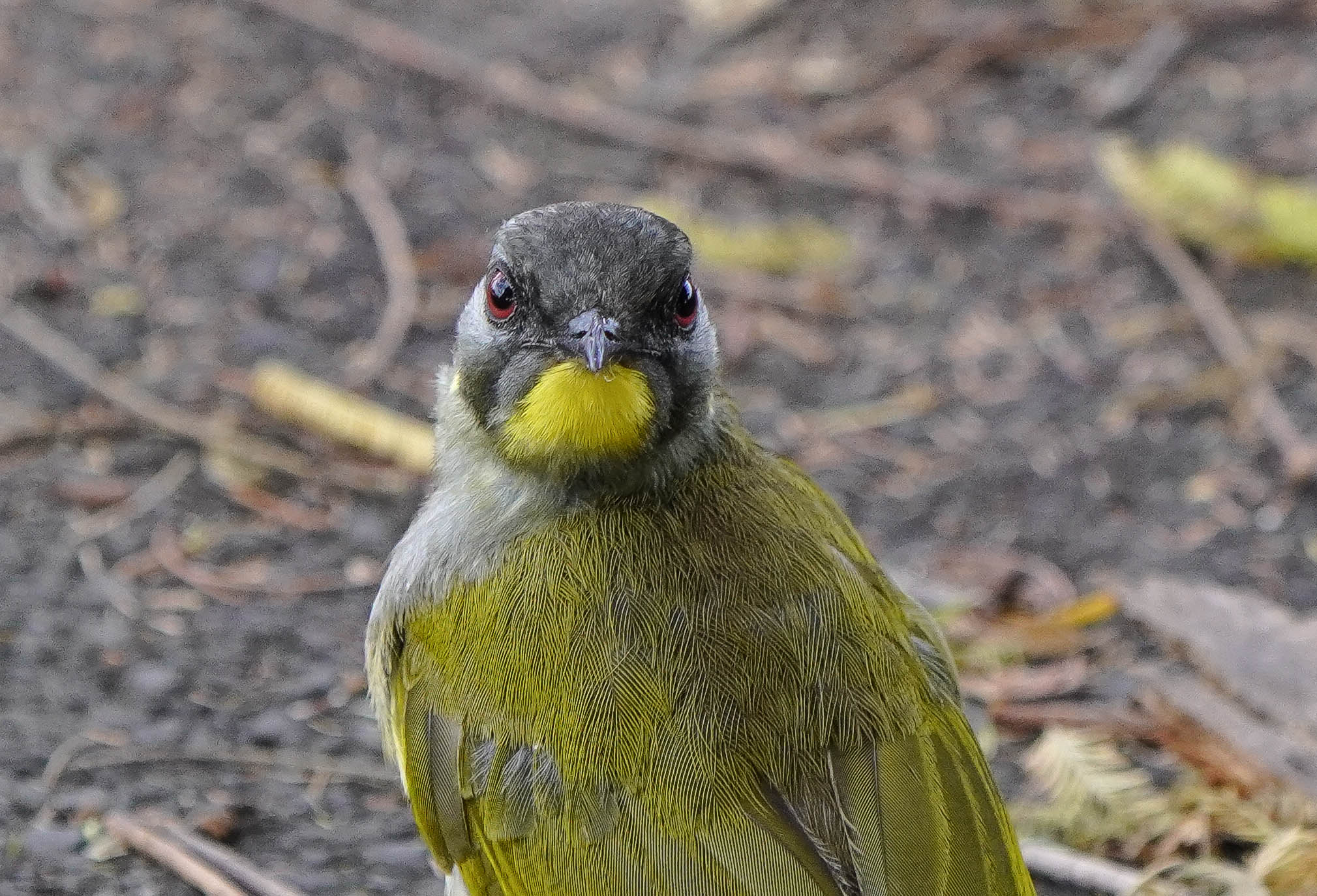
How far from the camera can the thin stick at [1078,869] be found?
3.93 meters

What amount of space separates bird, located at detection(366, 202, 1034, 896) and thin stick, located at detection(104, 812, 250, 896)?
510mm

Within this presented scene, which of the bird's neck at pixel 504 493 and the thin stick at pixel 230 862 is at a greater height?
the bird's neck at pixel 504 493

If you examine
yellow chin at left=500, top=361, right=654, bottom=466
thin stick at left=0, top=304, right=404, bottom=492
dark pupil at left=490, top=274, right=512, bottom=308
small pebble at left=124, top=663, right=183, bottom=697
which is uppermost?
dark pupil at left=490, top=274, right=512, bottom=308

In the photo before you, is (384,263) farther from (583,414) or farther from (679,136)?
(583,414)

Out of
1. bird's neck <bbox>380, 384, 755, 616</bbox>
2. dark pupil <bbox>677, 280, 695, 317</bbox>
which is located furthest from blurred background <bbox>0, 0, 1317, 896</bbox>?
dark pupil <bbox>677, 280, 695, 317</bbox>

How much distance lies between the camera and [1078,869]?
4.01 meters

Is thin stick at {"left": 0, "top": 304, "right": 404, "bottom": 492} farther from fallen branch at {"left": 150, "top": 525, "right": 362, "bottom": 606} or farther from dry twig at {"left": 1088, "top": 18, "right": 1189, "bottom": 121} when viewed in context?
dry twig at {"left": 1088, "top": 18, "right": 1189, "bottom": 121}

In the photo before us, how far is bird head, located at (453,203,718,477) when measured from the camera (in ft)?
11.8

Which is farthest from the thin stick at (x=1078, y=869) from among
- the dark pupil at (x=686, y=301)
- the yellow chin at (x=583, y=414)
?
the dark pupil at (x=686, y=301)

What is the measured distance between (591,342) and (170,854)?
5.36 ft

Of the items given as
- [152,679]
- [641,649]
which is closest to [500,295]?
[641,649]

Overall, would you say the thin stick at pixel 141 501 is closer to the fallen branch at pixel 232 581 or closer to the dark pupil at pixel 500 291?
the fallen branch at pixel 232 581

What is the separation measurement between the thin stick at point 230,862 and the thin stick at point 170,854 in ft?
0.07

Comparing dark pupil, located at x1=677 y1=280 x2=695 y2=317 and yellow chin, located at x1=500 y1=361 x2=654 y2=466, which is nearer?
yellow chin, located at x1=500 y1=361 x2=654 y2=466
